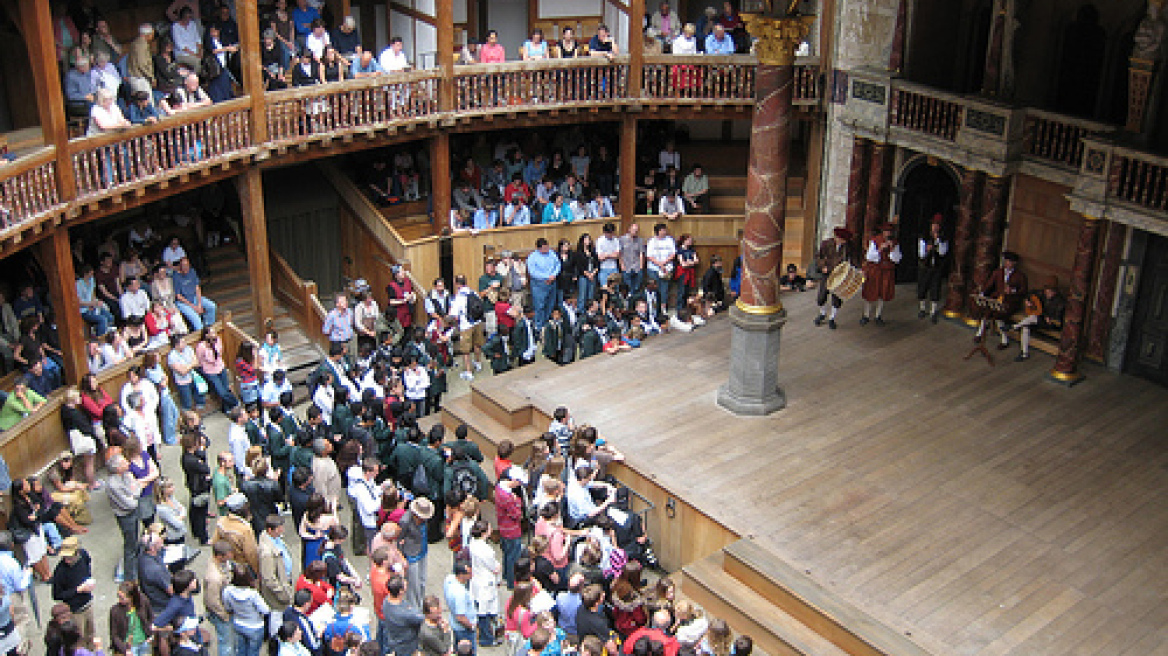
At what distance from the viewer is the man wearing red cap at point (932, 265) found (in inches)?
709

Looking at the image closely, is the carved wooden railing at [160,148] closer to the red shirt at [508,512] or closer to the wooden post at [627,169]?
the wooden post at [627,169]

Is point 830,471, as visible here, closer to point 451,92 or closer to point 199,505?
point 199,505

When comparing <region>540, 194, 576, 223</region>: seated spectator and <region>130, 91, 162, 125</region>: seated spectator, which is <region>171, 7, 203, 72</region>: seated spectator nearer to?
<region>130, 91, 162, 125</region>: seated spectator

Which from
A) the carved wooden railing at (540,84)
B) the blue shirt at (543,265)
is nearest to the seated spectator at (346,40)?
the carved wooden railing at (540,84)

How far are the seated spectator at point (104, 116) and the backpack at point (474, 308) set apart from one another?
5453mm

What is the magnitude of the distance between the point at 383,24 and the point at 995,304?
1187cm

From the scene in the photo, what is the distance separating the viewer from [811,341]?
17812mm

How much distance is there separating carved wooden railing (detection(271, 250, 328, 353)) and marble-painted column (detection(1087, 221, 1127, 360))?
11.2 metres

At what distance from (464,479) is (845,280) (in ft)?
24.3

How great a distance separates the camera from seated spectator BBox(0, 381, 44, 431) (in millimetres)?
14703

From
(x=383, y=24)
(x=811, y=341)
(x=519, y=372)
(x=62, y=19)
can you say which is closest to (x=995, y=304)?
(x=811, y=341)

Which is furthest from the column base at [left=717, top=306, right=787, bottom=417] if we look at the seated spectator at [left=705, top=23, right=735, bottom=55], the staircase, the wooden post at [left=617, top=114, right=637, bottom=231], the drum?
the seated spectator at [left=705, top=23, right=735, bottom=55]

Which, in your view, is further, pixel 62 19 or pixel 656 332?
pixel 656 332

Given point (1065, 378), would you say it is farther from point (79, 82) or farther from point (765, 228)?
point (79, 82)
